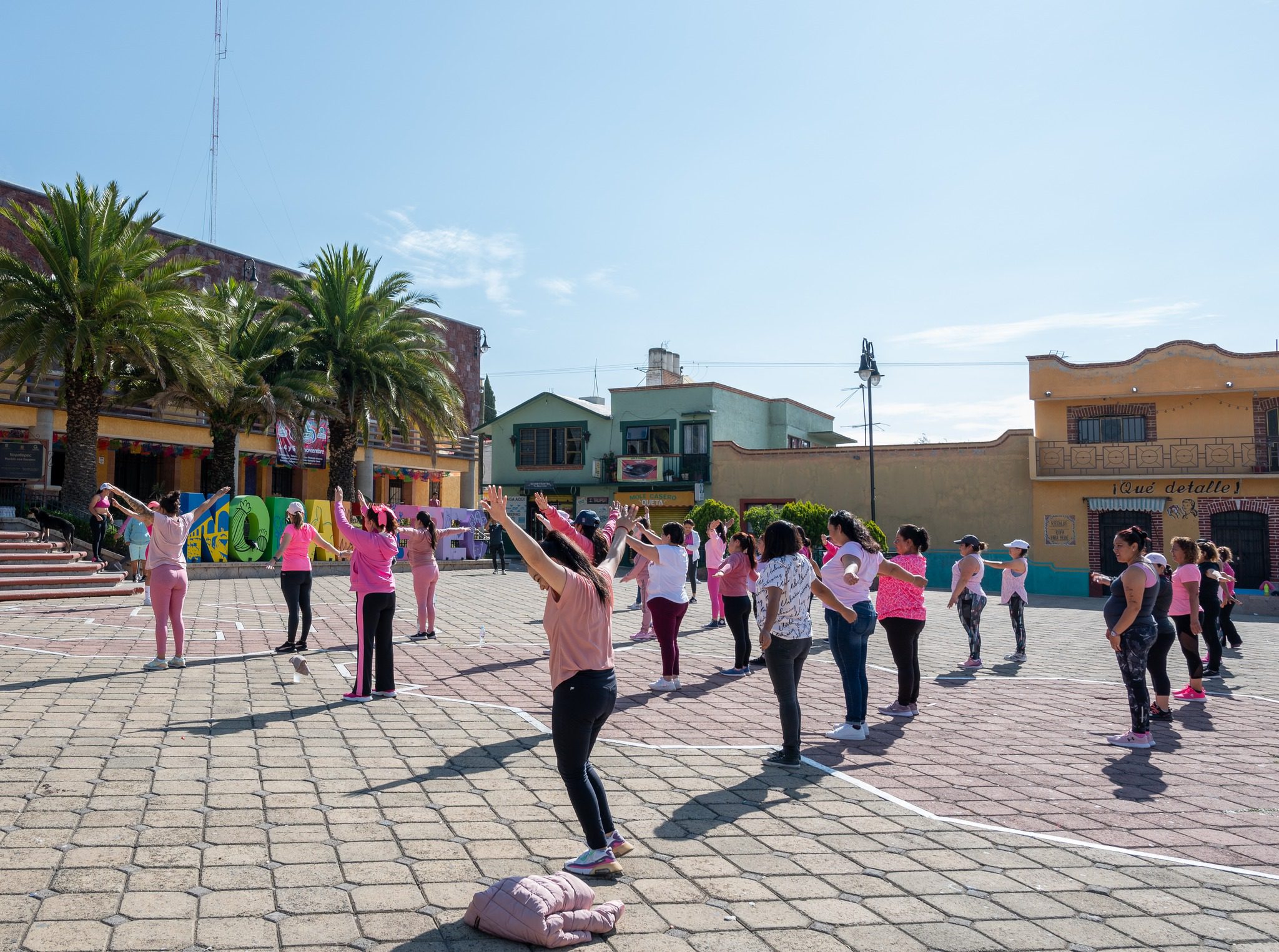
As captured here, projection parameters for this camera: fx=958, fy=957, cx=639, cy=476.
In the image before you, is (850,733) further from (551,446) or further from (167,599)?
(551,446)

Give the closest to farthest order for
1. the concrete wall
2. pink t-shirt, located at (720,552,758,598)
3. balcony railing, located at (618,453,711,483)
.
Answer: pink t-shirt, located at (720,552,758,598) → the concrete wall → balcony railing, located at (618,453,711,483)

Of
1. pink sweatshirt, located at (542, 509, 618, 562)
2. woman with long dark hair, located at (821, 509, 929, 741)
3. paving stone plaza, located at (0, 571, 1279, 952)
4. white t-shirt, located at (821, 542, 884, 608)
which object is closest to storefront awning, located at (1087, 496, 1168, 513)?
paving stone plaza, located at (0, 571, 1279, 952)

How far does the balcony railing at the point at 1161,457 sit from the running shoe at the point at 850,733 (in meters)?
29.5

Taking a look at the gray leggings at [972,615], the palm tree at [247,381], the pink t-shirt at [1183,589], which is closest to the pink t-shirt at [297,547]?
the gray leggings at [972,615]

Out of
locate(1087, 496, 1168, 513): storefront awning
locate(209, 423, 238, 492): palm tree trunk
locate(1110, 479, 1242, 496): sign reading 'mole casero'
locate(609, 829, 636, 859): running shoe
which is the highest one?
locate(209, 423, 238, 492): palm tree trunk

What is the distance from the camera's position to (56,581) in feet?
56.0

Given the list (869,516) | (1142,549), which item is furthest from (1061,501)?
(1142,549)

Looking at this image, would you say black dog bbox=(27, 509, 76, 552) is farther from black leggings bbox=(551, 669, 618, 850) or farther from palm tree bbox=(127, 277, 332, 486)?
black leggings bbox=(551, 669, 618, 850)

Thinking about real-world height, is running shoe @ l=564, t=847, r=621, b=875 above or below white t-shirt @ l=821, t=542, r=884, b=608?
below

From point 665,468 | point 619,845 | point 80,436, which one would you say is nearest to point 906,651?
point 619,845

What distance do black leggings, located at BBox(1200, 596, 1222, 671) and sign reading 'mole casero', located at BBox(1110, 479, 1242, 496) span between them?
2406 cm

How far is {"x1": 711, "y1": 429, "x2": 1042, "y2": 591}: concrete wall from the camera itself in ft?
114

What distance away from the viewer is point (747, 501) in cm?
4003

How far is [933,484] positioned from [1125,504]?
6.45 meters
